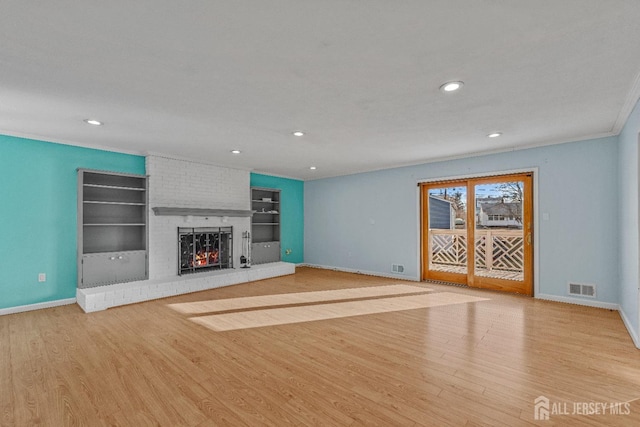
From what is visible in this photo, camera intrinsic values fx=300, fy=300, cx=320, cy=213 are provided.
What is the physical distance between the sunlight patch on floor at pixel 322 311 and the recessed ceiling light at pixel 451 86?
2.84 meters

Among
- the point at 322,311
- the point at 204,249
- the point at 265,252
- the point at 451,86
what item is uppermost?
the point at 451,86

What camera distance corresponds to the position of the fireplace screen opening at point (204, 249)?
573cm

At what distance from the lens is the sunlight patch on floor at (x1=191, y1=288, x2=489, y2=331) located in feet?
12.1

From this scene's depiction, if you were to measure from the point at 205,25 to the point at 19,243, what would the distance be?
4.43m

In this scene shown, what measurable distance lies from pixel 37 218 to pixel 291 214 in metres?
5.02

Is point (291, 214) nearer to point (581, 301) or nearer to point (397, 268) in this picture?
point (397, 268)

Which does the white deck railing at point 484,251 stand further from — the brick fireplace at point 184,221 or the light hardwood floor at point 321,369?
the brick fireplace at point 184,221

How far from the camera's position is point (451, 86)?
8.52 feet

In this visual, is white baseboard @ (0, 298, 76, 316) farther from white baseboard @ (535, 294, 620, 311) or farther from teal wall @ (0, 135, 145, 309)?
white baseboard @ (535, 294, 620, 311)

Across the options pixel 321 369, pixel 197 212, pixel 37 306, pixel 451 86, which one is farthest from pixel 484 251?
pixel 37 306

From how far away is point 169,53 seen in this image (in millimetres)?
2082

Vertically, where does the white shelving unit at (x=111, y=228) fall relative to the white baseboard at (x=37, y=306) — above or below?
above

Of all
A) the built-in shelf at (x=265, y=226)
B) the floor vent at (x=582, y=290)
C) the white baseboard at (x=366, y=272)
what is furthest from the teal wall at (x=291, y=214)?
the floor vent at (x=582, y=290)

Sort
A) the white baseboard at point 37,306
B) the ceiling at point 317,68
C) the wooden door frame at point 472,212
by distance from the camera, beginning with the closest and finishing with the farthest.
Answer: the ceiling at point 317,68
the white baseboard at point 37,306
the wooden door frame at point 472,212
